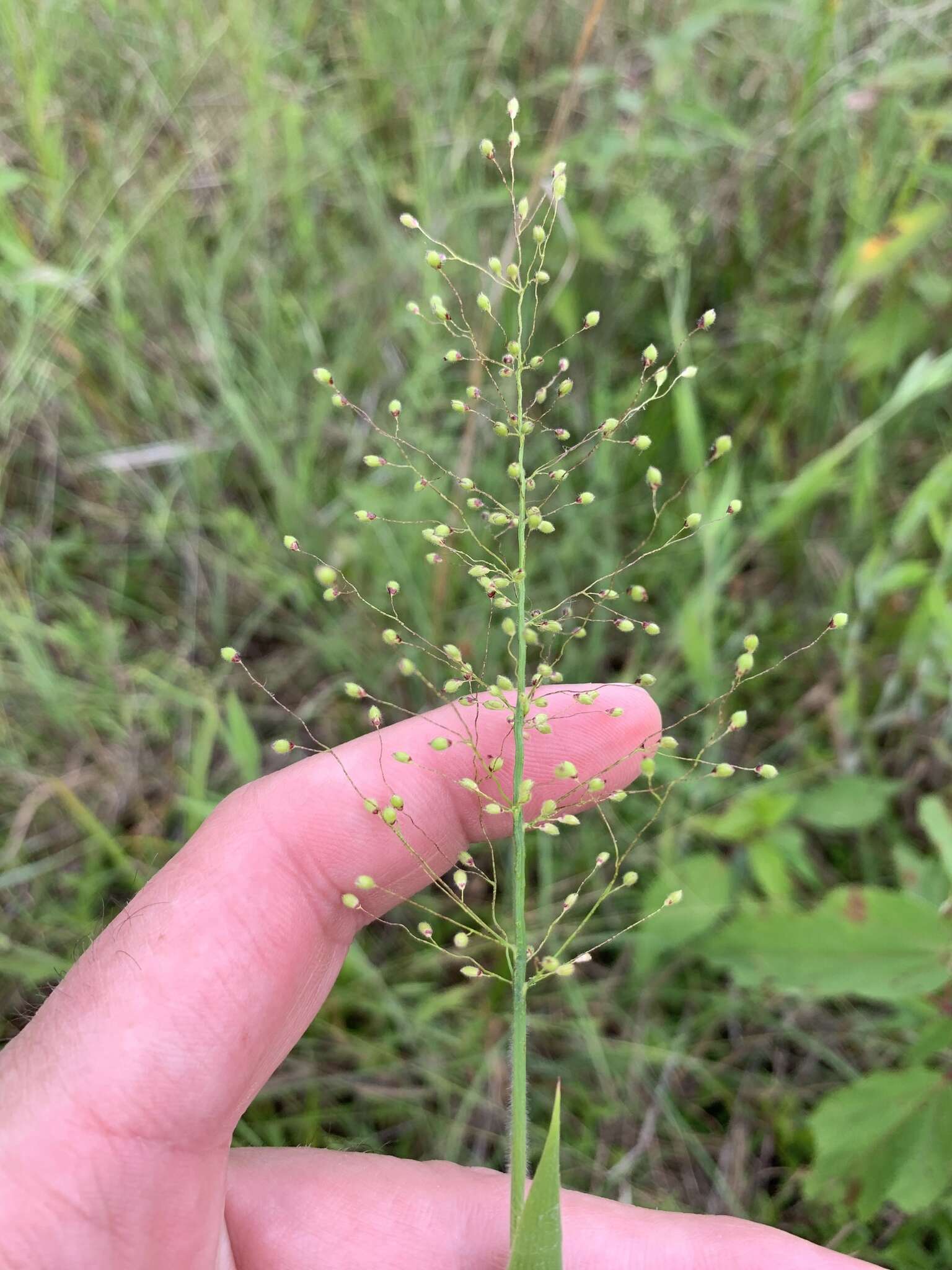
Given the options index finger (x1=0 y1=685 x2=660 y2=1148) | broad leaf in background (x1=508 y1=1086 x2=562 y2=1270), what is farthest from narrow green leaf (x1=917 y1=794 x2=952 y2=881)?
broad leaf in background (x1=508 y1=1086 x2=562 y2=1270)

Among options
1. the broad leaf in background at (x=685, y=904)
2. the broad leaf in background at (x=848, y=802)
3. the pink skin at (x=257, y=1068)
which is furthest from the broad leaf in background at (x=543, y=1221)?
the broad leaf in background at (x=848, y=802)

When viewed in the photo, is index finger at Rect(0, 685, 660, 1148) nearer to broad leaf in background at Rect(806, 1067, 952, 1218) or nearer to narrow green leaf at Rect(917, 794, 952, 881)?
narrow green leaf at Rect(917, 794, 952, 881)

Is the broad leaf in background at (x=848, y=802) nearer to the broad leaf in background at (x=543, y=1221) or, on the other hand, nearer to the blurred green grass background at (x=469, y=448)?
the blurred green grass background at (x=469, y=448)

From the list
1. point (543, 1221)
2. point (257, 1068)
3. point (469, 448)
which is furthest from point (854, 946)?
point (469, 448)

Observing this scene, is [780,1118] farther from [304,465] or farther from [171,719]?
[304,465]

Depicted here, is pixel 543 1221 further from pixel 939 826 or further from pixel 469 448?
pixel 469 448
